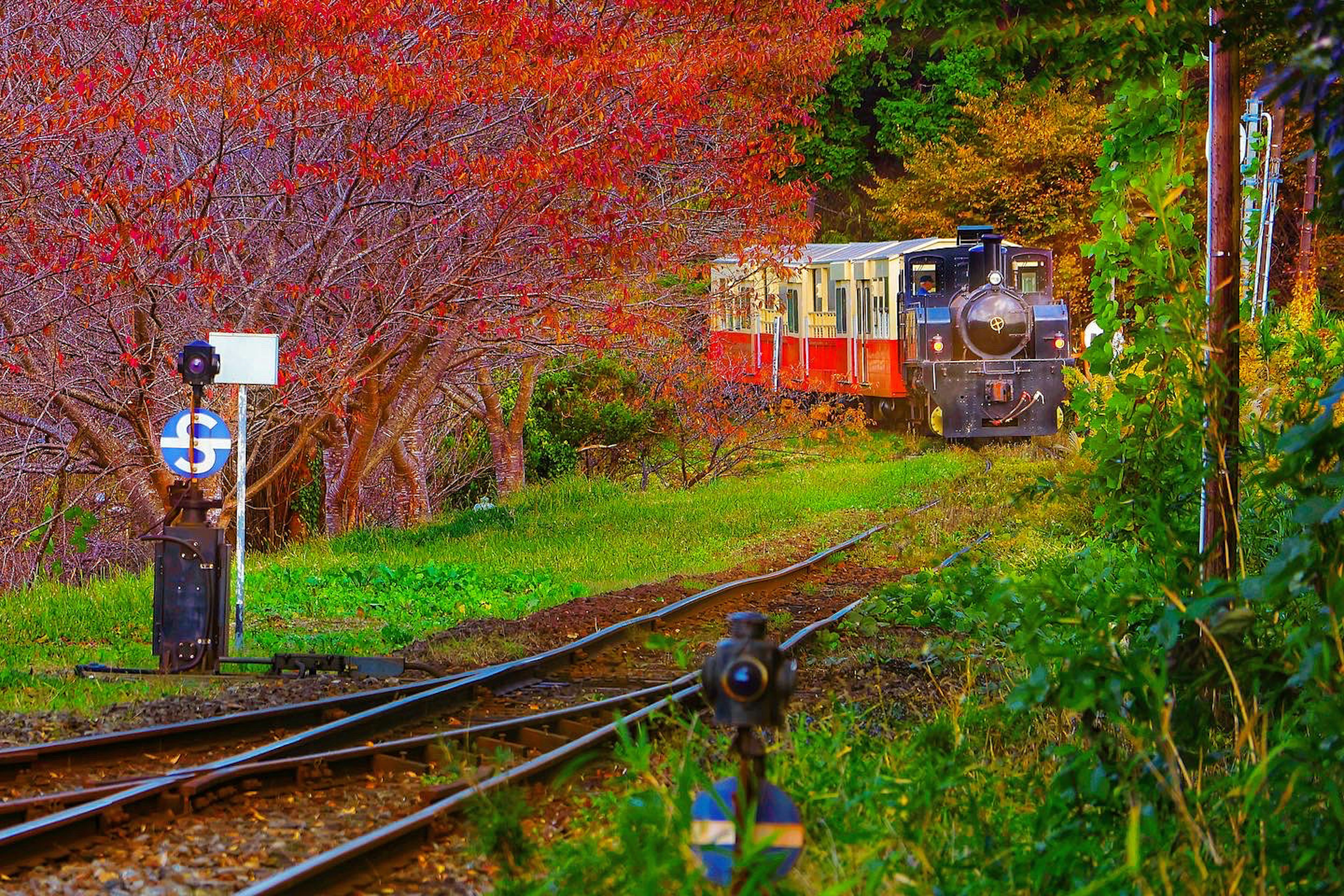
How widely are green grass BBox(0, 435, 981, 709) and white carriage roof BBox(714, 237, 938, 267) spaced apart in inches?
155

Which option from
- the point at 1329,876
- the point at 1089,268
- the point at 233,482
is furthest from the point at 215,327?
the point at 1089,268

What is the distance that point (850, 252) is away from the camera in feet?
101

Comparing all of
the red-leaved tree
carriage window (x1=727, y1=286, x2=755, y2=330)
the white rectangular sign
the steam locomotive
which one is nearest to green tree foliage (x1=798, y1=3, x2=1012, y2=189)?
the steam locomotive

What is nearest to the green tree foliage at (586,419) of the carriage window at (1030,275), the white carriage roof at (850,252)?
the white carriage roof at (850,252)

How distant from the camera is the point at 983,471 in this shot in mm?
22656

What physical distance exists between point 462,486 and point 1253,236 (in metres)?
19.6

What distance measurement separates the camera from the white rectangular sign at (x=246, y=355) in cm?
1138

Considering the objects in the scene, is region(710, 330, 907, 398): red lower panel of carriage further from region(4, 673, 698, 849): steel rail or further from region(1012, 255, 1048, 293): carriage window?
region(4, 673, 698, 849): steel rail

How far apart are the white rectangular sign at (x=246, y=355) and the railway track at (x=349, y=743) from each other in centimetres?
278

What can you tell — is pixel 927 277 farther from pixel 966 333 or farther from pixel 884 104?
pixel 884 104

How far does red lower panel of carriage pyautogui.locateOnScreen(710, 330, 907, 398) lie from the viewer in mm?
28109

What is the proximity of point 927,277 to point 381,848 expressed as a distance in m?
21.9

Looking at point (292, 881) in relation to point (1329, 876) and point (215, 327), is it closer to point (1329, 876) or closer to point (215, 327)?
point (1329, 876)

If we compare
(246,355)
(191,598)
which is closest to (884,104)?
(246,355)
